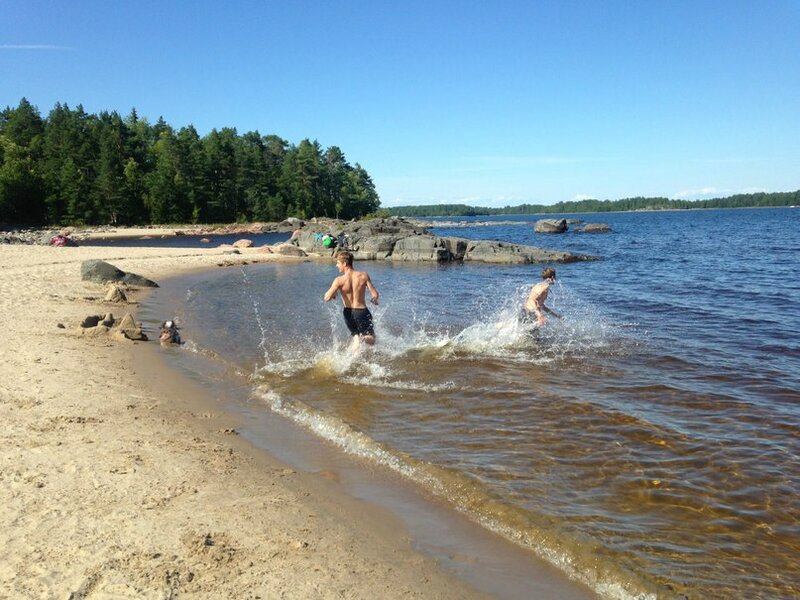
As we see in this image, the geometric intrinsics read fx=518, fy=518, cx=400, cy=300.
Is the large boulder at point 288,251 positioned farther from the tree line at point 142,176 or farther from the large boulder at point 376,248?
the tree line at point 142,176

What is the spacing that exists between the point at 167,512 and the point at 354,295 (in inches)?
251

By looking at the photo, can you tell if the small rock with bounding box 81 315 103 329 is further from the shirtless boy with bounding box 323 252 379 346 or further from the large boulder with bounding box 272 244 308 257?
the large boulder with bounding box 272 244 308 257

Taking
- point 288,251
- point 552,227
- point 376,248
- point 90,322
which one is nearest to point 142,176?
point 288,251

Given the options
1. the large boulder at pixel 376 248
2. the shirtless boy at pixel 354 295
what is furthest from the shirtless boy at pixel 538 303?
the large boulder at pixel 376 248

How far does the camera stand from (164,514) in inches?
172

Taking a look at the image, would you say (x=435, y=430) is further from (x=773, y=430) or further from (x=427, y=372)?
(x=773, y=430)

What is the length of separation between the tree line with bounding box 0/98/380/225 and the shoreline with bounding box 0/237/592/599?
75668 millimetres

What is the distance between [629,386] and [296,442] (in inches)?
235

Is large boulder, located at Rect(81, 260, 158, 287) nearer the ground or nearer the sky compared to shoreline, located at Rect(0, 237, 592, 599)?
nearer the sky

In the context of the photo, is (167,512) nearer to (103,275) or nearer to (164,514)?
(164,514)

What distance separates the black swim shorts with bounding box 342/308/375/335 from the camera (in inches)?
417

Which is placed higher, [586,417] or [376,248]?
[376,248]

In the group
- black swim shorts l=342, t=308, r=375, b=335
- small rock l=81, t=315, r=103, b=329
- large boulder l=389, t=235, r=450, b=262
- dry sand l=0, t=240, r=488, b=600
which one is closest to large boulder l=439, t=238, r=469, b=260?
large boulder l=389, t=235, r=450, b=262

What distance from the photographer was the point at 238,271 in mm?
30938
